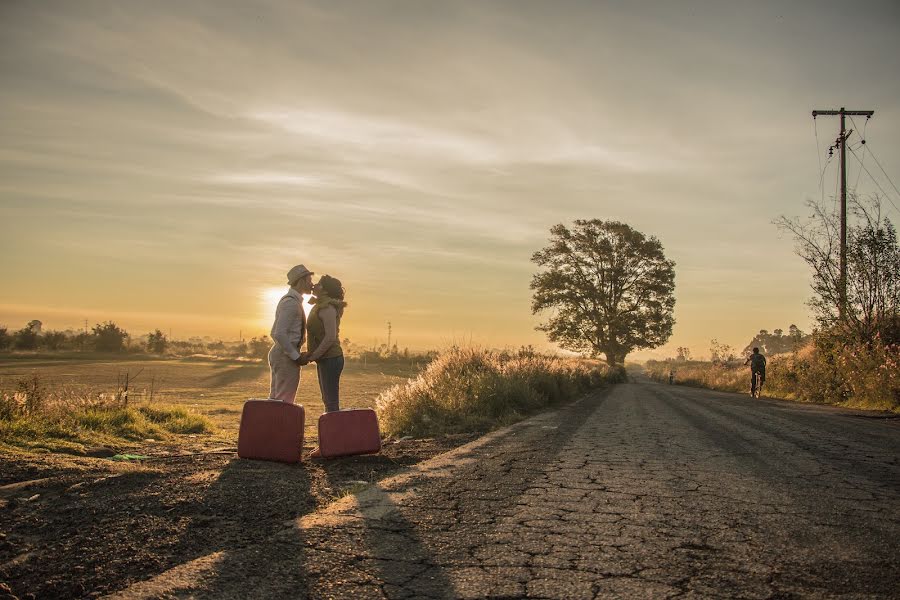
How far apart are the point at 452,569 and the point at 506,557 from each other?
0.37 meters

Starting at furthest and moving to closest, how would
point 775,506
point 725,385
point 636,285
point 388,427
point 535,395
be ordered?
point 636,285 < point 725,385 < point 535,395 < point 388,427 < point 775,506

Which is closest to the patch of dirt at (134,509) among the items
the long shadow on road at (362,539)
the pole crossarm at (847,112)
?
the long shadow on road at (362,539)

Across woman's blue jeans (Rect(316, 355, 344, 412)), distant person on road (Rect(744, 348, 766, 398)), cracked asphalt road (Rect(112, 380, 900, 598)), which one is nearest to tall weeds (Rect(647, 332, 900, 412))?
distant person on road (Rect(744, 348, 766, 398))

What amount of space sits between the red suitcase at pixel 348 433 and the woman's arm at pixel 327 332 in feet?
2.92

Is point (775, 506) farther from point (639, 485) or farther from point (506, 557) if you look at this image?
point (506, 557)

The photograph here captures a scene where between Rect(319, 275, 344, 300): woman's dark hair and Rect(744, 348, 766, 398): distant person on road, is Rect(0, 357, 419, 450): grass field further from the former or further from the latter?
Rect(744, 348, 766, 398): distant person on road

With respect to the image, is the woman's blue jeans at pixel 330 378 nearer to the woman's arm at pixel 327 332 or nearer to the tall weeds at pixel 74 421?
the woman's arm at pixel 327 332

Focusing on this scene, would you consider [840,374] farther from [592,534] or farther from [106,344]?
[106,344]

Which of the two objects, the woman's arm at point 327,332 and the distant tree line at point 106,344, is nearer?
the woman's arm at point 327,332

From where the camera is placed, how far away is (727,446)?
26.4 feet

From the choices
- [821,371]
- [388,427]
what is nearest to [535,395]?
[388,427]

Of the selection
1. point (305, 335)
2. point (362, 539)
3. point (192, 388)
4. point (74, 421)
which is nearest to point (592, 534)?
point (362, 539)

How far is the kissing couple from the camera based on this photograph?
755 centimetres

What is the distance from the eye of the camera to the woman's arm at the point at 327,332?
7777mm
